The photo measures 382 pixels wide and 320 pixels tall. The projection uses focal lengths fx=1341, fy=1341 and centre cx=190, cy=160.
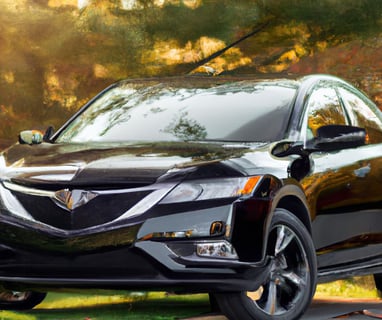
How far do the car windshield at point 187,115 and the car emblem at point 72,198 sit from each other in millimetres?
1307

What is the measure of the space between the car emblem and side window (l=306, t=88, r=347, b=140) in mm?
1981

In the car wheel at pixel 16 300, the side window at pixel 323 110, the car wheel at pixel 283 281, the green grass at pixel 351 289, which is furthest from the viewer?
the green grass at pixel 351 289

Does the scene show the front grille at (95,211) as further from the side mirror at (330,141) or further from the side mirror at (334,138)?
the side mirror at (334,138)

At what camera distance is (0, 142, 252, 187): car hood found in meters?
7.63

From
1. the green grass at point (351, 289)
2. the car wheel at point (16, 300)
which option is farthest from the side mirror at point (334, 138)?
the green grass at point (351, 289)

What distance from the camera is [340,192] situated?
30.5 feet

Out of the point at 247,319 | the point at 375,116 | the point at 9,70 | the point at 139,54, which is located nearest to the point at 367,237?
the point at 375,116

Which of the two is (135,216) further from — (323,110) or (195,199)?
(323,110)

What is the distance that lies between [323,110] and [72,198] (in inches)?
106

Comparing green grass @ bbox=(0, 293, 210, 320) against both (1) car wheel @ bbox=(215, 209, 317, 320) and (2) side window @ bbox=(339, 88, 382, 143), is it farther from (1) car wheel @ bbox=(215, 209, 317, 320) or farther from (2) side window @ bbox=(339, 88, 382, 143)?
(2) side window @ bbox=(339, 88, 382, 143)

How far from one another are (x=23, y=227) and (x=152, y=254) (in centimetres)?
77

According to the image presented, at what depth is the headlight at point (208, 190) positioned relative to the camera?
753 cm

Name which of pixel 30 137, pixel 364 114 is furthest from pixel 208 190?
pixel 364 114

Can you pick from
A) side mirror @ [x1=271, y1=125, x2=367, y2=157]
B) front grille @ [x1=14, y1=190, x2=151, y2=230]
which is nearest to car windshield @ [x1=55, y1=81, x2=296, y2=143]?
side mirror @ [x1=271, y1=125, x2=367, y2=157]
